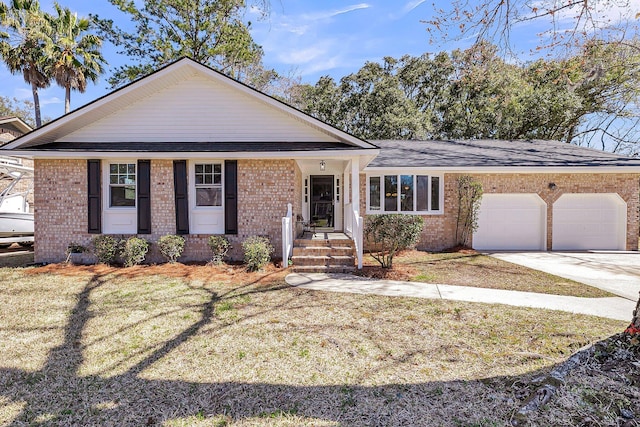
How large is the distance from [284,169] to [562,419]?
8059 millimetres

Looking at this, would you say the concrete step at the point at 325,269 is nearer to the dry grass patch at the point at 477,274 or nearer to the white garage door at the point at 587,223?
the dry grass patch at the point at 477,274

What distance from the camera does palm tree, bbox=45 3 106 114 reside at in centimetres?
2020

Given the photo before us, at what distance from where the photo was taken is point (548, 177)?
11852 millimetres

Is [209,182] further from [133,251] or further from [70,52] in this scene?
[70,52]

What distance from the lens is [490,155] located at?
42.3ft

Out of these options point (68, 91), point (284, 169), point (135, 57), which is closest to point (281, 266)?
point (284, 169)

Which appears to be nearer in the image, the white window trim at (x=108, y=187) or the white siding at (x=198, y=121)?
the white window trim at (x=108, y=187)

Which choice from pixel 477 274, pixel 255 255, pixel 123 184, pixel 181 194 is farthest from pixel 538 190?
pixel 123 184

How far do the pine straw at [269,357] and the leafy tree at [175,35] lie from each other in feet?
64.2

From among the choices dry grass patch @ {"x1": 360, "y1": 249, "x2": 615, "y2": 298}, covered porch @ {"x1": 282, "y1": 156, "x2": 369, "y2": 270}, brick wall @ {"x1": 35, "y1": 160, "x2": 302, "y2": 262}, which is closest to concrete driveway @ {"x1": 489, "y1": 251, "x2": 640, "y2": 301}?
dry grass patch @ {"x1": 360, "y1": 249, "x2": 615, "y2": 298}

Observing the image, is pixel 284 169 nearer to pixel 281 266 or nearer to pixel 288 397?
pixel 281 266

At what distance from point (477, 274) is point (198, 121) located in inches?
346

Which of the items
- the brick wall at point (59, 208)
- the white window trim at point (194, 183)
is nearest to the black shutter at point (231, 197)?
the white window trim at point (194, 183)

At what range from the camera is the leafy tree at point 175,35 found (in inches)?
825
